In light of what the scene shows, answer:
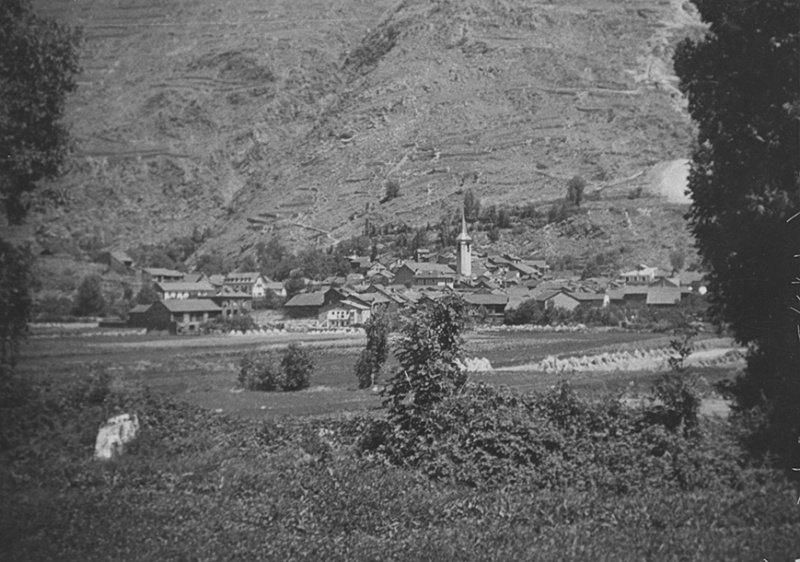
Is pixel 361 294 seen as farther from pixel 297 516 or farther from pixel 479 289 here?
pixel 297 516

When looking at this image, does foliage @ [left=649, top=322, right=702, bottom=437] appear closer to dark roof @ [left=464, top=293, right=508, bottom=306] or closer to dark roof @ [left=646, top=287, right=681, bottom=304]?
dark roof @ [left=464, top=293, right=508, bottom=306]

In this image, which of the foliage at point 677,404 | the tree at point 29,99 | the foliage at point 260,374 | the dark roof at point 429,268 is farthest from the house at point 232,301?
the foliage at point 677,404

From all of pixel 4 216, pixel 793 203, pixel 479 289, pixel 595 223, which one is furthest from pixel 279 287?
pixel 595 223

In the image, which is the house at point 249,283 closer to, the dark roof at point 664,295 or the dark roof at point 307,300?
the dark roof at point 307,300

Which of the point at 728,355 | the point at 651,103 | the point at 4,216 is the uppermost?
the point at 651,103

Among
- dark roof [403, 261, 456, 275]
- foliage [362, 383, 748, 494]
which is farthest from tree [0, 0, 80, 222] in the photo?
dark roof [403, 261, 456, 275]
